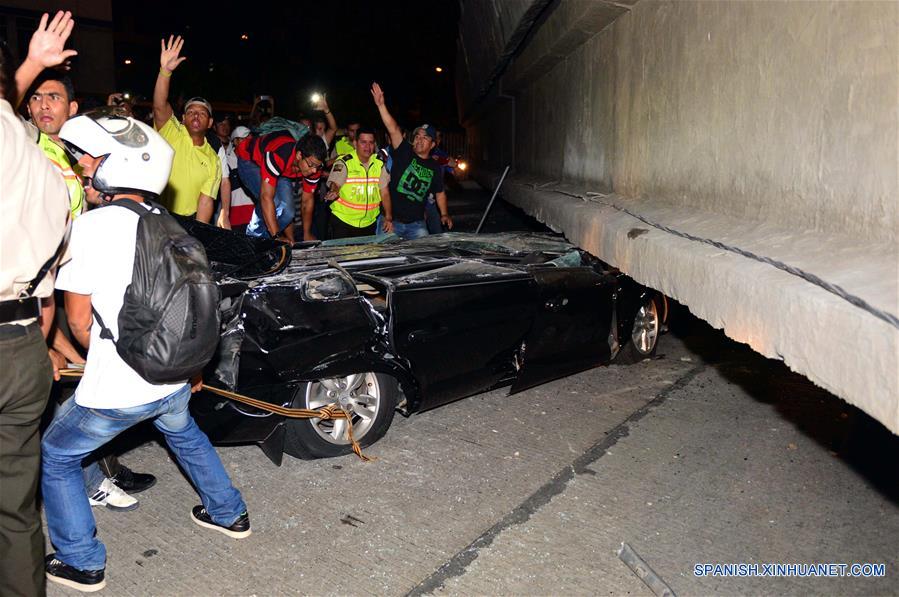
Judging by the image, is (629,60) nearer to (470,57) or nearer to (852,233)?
(852,233)

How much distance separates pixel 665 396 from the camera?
6.02 metres

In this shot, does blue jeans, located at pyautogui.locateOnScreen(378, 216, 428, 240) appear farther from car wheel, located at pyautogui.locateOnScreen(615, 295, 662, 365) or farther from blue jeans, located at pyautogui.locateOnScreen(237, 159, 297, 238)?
car wheel, located at pyautogui.locateOnScreen(615, 295, 662, 365)

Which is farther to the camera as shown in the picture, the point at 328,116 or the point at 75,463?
the point at 328,116

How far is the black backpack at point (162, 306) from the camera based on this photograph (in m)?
3.13

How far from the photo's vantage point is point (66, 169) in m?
4.64

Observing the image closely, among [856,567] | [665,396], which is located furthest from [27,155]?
[665,396]

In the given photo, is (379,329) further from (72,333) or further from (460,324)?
(72,333)

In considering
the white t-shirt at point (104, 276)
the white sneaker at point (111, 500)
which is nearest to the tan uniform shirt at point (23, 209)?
the white t-shirt at point (104, 276)

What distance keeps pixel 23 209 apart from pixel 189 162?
4081mm

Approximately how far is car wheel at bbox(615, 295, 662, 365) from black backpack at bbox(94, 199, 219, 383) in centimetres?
420

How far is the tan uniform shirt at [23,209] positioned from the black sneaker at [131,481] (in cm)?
178

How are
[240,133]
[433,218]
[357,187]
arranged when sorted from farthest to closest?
[433,218] < [240,133] < [357,187]

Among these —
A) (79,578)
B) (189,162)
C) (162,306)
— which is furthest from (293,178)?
(79,578)

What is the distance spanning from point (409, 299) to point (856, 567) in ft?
8.83
